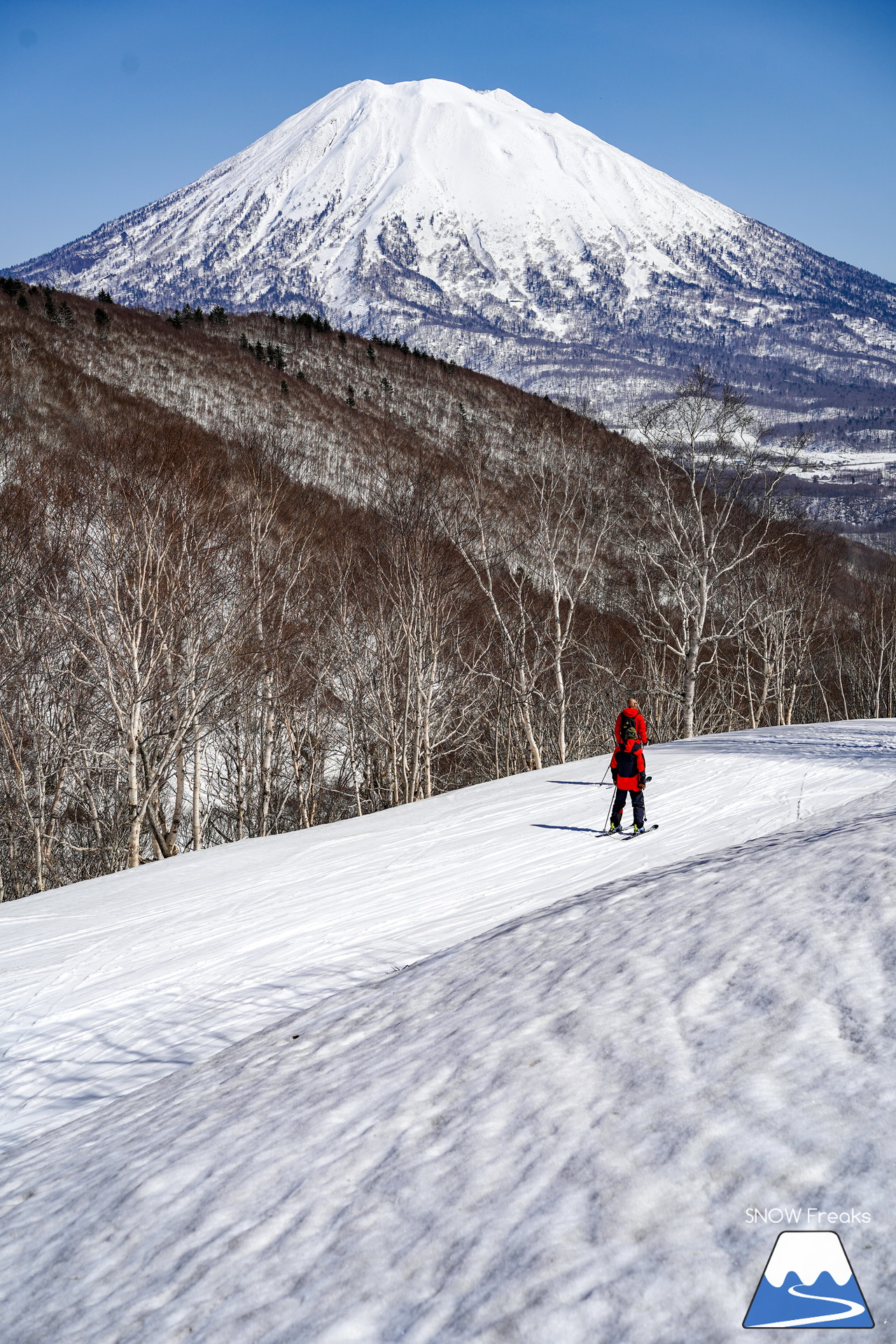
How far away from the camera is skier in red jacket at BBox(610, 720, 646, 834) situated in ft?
31.8

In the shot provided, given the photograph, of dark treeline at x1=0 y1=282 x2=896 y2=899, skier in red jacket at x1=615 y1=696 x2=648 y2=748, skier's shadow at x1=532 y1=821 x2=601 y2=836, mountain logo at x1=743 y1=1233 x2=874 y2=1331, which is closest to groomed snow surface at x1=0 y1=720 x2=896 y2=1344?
mountain logo at x1=743 y1=1233 x2=874 y2=1331

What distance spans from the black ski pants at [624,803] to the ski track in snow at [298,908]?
0.94 feet

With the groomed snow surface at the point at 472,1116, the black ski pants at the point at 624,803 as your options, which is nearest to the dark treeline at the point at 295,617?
the black ski pants at the point at 624,803

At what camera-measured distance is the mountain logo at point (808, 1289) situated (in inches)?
75.7

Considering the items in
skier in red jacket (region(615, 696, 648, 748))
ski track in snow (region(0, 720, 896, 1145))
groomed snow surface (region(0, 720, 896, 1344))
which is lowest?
ski track in snow (region(0, 720, 896, 1145))

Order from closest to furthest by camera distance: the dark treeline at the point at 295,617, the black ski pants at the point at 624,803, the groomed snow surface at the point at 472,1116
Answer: the groomed snow surface at the point at 472,1116, the black ski pants at the point at 624,803, the dark treeline at the point at 295,617

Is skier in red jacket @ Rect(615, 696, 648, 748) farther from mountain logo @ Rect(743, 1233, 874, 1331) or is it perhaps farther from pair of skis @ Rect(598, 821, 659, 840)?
mountain logo @ Rect(743, 1233, 874, 1331)

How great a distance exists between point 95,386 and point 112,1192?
48164 mm

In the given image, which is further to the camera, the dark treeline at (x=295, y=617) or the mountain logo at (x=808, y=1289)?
the dark treeline at (x=295, y=617)

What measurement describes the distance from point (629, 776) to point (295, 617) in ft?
50.6

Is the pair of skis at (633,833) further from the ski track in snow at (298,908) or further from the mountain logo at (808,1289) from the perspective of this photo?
the mountain logo at (808,1289)

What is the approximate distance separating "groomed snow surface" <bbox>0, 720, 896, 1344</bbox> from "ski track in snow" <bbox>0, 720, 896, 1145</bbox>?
0.05 metres

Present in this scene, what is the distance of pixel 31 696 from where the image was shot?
19.0 metres

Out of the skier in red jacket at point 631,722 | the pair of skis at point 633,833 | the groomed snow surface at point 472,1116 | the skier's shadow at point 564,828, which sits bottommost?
the skier's shadow at point 564,828
